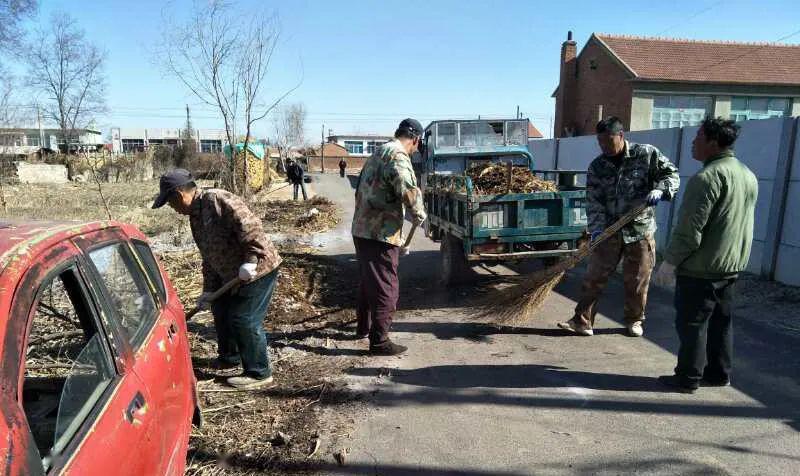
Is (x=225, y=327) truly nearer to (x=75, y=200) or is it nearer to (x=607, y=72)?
(x=75, y=200)

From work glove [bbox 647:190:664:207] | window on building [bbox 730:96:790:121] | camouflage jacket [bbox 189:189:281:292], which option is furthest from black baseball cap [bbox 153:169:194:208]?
window on building [bbox 730:96:790:121]

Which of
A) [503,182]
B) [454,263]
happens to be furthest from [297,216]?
[503,182]

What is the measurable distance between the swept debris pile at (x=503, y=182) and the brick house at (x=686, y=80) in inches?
857

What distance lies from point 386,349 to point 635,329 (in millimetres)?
2459

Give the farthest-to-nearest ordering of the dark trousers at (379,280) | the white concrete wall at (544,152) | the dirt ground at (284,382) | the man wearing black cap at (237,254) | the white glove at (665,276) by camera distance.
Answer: the white concrete wall at (544,152) < the white glove at (665,276) < the dark trousers at (379,280) < the man wearing black cap at (237,254) < the dirt ground at (284,382)

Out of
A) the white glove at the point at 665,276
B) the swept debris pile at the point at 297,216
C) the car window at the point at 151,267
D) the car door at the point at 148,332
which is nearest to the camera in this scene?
the car door at the point at 148,332

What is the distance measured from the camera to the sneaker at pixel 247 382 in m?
3.98

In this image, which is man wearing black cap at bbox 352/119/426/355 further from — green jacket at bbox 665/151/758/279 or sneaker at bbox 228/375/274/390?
green jacket at bbox 665/151/758/279

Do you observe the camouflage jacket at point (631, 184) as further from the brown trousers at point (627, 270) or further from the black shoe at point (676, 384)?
the black shoe at point (676, 384)

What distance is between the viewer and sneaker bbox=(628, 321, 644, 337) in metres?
5.05

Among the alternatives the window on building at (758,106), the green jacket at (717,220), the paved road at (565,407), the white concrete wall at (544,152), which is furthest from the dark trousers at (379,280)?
the window on building at (758,106)

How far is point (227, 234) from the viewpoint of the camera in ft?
12.7

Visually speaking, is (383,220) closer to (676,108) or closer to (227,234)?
(227,234)

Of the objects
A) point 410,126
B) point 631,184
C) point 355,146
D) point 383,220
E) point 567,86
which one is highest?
point 567,86
